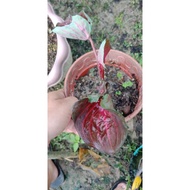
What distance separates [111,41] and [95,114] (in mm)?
339

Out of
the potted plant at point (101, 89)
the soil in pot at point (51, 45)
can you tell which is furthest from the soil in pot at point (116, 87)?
Answer: the soil in pot at point (51, 45)

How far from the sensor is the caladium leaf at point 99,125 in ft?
4.12

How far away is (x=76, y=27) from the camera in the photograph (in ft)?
4.11

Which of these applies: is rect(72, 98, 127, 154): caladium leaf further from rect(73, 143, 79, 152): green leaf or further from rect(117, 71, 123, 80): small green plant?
rect(117, 71, 123, 80): small green plant

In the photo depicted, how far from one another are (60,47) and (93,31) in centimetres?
17

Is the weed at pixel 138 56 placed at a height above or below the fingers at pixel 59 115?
above

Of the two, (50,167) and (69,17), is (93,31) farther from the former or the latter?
(50,167)

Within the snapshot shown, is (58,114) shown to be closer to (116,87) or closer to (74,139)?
(74,139)

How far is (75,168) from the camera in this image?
51.1 inches

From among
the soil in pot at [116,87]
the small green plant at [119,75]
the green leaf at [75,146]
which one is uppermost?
the small green plant at [119,75]

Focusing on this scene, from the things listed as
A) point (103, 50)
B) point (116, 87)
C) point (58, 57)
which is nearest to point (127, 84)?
point (116, 87)

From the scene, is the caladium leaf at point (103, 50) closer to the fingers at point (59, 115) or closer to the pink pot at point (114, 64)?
the pink pot at point (114, 64)

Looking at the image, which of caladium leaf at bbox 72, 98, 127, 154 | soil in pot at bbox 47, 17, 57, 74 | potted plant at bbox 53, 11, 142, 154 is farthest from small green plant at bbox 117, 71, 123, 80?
soil in pot at bbox 47, 17, 57, 74
